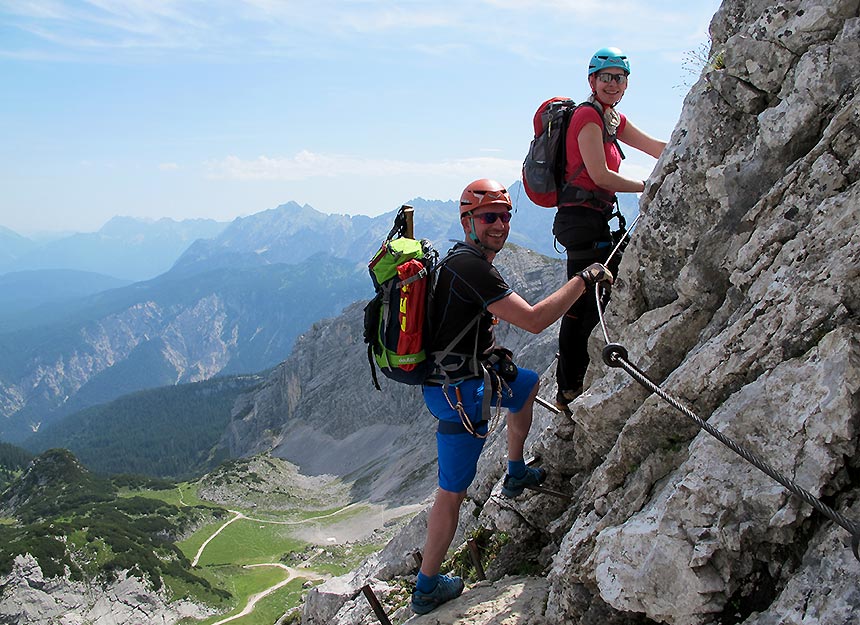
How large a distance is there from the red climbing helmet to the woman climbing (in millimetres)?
1577

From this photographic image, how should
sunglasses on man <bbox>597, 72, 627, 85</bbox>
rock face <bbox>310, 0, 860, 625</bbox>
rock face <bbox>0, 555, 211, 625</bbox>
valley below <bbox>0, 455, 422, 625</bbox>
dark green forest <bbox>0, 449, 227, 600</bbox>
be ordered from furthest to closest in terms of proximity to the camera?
dark green forest <bbox>0, 449, 227, 600</bbox> → valley below <bbox>0, 455, 422, 625</bbox> → rock face <bbox>0, 555, 211, 625</bbox> → sunglasses on man <bbox>597, 72, 627, 85</bbox> → rock face <bbox>310, 0, 860, 625</bbox>

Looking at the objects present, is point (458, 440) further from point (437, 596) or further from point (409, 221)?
point (409, 221)

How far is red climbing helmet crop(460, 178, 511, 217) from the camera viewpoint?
7941mm

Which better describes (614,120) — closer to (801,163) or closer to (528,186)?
(528,186)

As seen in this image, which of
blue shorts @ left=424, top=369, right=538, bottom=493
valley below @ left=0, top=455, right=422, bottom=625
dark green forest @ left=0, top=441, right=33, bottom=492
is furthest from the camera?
dark green forest @ left=0, top=441, right=33, bottom=492

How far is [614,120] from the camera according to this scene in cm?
916

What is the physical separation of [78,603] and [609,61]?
3296 inches

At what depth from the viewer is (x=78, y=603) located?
70000 millimetres

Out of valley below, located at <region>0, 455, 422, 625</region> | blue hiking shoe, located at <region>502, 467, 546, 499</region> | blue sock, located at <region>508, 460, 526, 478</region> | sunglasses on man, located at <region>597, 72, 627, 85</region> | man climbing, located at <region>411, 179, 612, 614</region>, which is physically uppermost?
sunglasses on man, located at <region>597, 72, 627, 85</region>

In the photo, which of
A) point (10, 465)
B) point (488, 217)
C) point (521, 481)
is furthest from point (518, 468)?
point (10, 465)

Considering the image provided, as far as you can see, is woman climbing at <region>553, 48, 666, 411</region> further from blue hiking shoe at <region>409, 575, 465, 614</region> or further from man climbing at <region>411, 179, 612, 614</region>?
blue hiking shoe at <region>409, 575, 465, 614</region>

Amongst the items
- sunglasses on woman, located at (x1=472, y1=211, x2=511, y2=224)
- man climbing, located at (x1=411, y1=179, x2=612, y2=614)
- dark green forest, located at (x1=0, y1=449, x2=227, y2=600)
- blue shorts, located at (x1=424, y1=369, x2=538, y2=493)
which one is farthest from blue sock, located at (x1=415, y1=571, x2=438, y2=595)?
dark green forest, located at (x1=0, y1=449, x2=227, y2=600)

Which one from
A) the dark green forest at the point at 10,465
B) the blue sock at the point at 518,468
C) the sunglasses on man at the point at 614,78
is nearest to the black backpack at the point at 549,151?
the sunglasses on man at the point at 614,78

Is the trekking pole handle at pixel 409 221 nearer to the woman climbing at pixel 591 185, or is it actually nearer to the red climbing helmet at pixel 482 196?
the red climbing helmet at pixel 482 196
